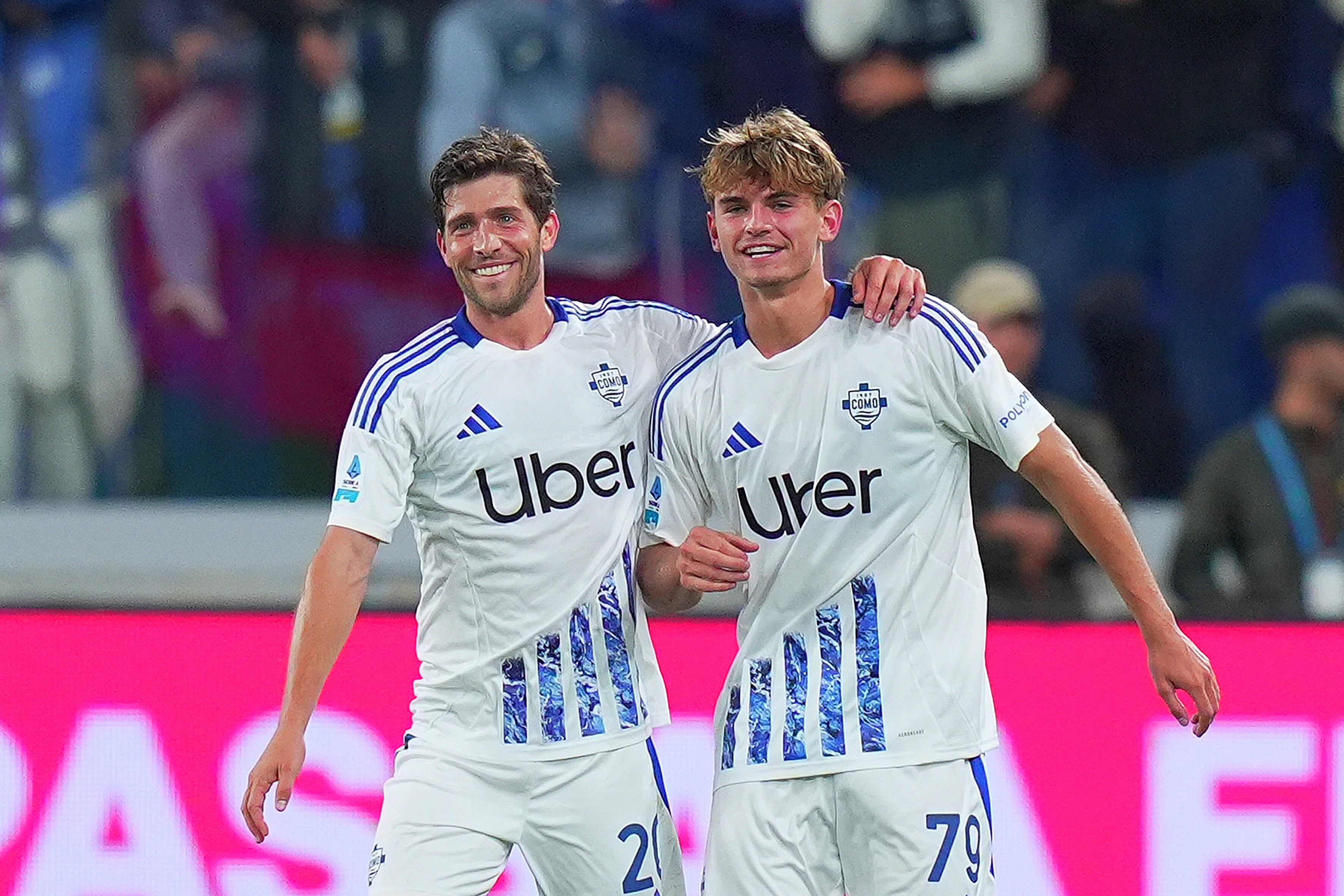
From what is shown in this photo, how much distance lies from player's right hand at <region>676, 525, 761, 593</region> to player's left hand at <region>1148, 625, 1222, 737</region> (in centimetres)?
79

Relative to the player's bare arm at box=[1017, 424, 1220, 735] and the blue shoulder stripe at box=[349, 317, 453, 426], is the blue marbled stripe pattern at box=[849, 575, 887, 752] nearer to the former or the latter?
the player's bare arm at box=[1017, 424, 1220, 735]

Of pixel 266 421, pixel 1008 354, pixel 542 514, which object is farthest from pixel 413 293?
pixel 542 514

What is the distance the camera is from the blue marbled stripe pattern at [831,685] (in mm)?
3768

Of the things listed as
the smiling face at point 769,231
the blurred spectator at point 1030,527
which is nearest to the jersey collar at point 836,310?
the smiling face at point 769,231

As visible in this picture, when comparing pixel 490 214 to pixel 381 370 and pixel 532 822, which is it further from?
pixel 532 822

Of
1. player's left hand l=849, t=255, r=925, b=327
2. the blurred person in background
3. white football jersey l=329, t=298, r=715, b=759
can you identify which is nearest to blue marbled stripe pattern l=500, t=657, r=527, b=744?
white football jersey l=329, t=298, r=715, b=759

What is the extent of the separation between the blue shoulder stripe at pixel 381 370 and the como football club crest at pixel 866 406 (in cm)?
89

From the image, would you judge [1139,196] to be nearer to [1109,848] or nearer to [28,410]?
[1109,848]

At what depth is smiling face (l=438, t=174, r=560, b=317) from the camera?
3.95 m

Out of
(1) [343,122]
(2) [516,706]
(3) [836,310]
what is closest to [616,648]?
(2) [516,706]

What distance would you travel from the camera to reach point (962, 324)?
3826 millimetres

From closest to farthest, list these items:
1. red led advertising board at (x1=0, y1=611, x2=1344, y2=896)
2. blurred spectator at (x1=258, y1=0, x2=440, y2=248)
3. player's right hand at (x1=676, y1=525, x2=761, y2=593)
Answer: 1. player's right hand at (x1=676, y1=525, x2=761, y2=593)
2. red led advertising board at (x1=0, y1=611, x2=1344, y2=896)
3. blurred spectator at (x1=258, y1=0, x2=440, y2=248)

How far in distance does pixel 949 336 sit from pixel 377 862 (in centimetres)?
155

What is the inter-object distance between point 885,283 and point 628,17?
13.1 ft
